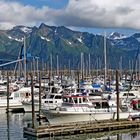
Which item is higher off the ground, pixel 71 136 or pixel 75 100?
pixel 75 100

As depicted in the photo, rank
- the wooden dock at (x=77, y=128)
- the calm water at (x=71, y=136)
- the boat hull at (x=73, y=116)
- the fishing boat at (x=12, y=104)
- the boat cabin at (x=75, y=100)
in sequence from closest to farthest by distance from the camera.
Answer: the wooden dock at (x=77, y=128), the calm water at (x=71, y=136), the boat hull at (x=73, y=116), the boat cabin at (x=75, y=100), the fishing boat at (x=12, y=104)

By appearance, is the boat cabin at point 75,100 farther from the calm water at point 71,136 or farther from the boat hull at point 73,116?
the calm water at point 71,136

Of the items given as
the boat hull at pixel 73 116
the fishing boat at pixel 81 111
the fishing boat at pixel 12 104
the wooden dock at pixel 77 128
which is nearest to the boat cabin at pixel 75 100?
the fishing boat at pixel 81 111

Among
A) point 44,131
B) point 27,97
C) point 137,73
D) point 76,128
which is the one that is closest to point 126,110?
point 76,128

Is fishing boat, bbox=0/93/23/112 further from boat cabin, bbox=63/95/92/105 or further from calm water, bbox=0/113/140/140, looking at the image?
boat cabin, bbox=63/95/92/105

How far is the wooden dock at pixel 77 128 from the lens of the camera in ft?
160

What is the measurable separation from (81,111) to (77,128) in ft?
20.2

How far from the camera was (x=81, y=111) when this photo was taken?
57.0 m

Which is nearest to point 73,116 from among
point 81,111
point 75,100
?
point 81,111

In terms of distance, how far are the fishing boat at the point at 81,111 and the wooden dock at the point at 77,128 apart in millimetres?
3066


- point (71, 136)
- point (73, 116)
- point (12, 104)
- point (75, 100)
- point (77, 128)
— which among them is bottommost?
point (71, 136)

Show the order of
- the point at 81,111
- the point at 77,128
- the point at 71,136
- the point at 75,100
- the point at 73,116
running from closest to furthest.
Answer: the point at 71,136, the point at 77,128, the point at 73,116, the point at 81,111, the point at 75,100

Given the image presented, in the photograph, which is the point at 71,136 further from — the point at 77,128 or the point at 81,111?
the point at 81,111

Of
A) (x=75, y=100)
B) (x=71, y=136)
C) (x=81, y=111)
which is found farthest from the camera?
Answer: (x=75, y=100)
